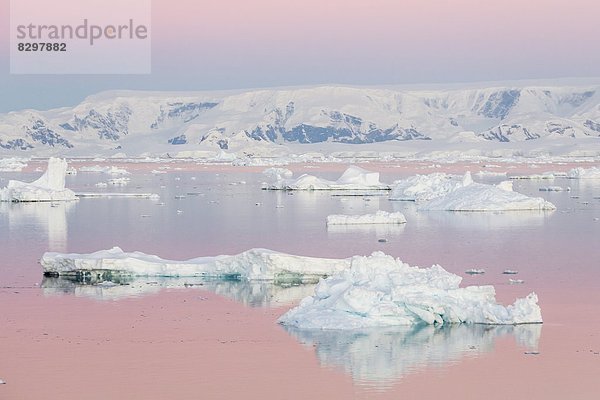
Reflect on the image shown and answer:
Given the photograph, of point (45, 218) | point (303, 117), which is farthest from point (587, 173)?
point (303, 117)

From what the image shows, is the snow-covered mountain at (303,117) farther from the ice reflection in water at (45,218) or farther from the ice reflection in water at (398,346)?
the ice reflection in water at (398,346)

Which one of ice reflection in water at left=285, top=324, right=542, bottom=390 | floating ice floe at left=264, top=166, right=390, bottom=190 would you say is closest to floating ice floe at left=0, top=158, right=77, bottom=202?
floating ice floe at left=264, top=166, right=390, bottom=190

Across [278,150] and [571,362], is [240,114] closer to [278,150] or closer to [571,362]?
[278,150]

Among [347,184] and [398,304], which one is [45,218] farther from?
[398,304]

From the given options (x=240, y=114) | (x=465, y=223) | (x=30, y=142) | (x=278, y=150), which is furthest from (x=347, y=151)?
(x=465, y=223)

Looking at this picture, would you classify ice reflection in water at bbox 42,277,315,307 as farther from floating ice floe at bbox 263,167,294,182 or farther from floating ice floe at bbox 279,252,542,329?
floating ice floe at bbox 263,167,294,182

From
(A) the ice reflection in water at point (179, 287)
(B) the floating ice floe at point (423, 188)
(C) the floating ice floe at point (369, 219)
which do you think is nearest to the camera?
(A) the ice reflection in water at point (179, 287)

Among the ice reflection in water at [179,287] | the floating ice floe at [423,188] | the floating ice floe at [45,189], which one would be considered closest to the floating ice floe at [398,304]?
the ice reflection in water at [179,287]
